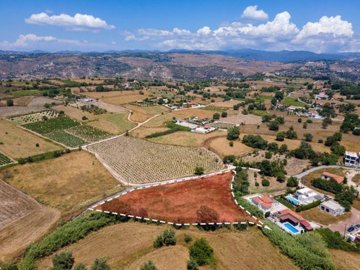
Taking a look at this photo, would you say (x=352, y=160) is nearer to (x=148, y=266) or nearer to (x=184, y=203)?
(x=184, y=203)

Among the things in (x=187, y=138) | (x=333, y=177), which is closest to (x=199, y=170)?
(x=187, y=138)

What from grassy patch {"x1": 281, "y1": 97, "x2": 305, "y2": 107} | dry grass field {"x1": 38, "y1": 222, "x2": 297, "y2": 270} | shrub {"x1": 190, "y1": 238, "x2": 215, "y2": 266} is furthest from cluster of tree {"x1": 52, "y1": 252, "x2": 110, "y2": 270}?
grassy patch {"x1": 281, "y1": 97, "x2": 305, "y2": 107}

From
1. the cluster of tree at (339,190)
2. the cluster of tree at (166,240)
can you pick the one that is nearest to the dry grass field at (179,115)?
the cluster of tree at (339,190)

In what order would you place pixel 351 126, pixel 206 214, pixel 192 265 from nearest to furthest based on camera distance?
pixel 192 265 → pixel 206 214 → pixel 351 126

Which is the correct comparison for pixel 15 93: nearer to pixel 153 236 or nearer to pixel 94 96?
pixel 94 96

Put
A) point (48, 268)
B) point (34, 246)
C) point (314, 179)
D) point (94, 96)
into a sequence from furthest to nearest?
point (94, 96) → point (314, 179) → point (34, 246) → point (48, 268)

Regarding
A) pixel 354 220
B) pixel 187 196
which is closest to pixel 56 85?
pixel 187 196
